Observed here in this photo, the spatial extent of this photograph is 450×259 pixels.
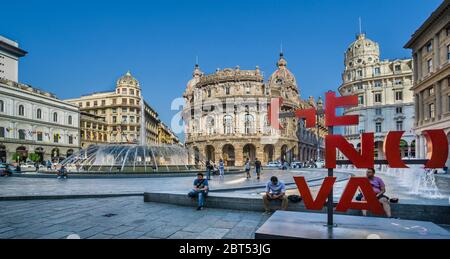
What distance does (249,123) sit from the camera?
179 ft

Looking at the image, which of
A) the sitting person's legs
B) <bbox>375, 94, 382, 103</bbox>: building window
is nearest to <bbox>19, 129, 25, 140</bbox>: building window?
the sitting person's legs

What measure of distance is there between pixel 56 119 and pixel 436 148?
6652 cm

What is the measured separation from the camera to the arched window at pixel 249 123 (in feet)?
178

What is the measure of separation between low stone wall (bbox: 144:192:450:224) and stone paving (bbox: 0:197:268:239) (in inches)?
10.7

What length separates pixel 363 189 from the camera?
203 inches

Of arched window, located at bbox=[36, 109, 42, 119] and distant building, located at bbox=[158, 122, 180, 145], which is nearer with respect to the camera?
arched window, located at bbox=[36, 109, 42, 119]

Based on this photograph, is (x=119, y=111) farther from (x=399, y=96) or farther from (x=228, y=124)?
(x=399, y=96)

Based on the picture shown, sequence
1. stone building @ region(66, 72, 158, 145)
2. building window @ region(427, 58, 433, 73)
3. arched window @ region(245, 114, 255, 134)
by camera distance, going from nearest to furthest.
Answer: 1. building window @ region(427, 58, 433, 73)
2. arched window @ region(245, 114, 255, 134)
3. stone building @ region(66, 72, 158, 145)

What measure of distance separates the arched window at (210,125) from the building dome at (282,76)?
19948mm

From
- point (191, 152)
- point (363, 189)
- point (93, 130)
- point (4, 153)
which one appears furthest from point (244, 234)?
point (93, 130)

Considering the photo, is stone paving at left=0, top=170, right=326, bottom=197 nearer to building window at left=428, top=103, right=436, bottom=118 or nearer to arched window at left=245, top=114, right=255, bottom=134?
building window at left=428, top=103, right=436, bottom=118

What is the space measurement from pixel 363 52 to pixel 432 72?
3113 cm

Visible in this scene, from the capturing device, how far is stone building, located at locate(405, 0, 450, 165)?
28812 millimetres

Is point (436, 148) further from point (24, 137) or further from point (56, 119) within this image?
point (56, 119)
